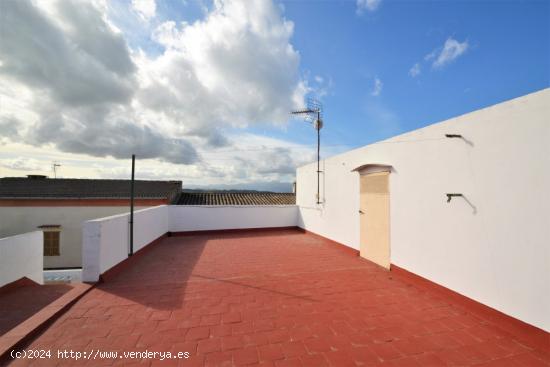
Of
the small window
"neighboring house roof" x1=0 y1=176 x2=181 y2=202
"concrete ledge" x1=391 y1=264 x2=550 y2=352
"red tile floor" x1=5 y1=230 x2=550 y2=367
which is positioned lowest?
the small window

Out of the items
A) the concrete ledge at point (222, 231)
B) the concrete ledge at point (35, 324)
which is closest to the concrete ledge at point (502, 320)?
the concrete ledge at point (35, 324)

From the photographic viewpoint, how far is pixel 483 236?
10.3 ft

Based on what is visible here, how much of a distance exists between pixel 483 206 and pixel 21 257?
7.96 m

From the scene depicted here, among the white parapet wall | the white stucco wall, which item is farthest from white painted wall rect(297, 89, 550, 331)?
the white stucco wall

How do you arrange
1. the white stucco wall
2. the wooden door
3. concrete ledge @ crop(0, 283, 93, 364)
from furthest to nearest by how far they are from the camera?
the white stucco wall
the wooden door
concrete ledge @ crop(0, 283, 93, 364)

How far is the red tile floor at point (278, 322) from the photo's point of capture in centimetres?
236

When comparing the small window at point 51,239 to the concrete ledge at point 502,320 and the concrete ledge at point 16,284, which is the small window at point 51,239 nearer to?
the concrete ledge at point 16,284

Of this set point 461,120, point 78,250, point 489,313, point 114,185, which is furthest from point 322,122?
point 114,185

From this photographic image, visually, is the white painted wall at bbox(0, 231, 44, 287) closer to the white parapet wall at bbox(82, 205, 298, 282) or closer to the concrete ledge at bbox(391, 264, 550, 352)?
the white parapet wall at bbox(82, 205, 298, 282)

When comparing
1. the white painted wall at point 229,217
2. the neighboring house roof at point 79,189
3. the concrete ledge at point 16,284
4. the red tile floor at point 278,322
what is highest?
the neighboring house roof at point 79,189

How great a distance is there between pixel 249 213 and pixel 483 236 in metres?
7.89

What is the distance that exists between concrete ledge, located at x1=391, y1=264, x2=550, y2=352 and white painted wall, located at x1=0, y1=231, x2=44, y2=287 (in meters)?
7.29

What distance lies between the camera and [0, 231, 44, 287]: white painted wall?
405cm

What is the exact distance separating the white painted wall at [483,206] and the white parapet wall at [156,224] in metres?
5.56
